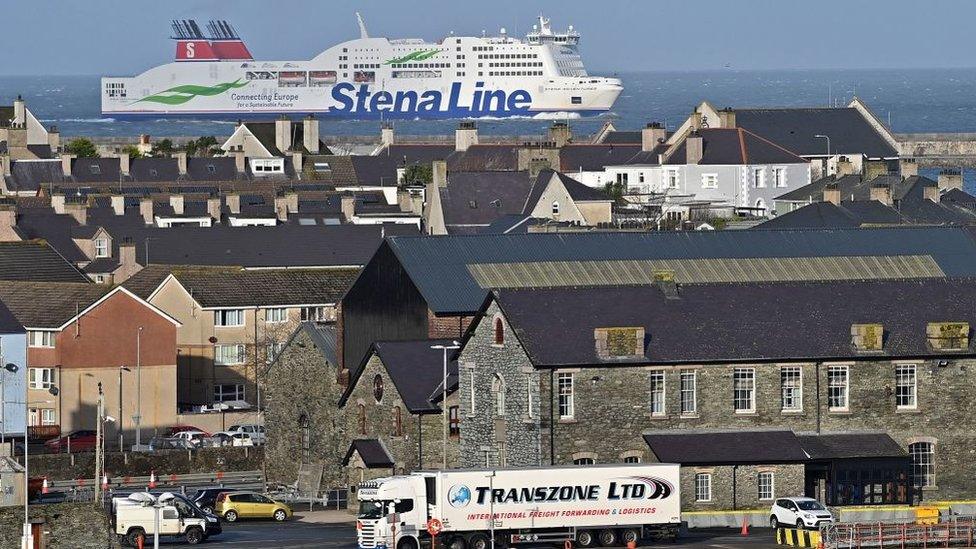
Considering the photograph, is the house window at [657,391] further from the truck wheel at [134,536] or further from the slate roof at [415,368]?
the truck wheel at [134,536]

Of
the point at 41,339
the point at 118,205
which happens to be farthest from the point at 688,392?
the point at 118,205

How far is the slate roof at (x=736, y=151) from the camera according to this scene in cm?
14250

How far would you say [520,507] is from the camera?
52781 millimetres

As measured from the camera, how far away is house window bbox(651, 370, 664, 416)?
5906 centimetres

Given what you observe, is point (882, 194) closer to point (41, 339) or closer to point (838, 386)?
point (41, 339)

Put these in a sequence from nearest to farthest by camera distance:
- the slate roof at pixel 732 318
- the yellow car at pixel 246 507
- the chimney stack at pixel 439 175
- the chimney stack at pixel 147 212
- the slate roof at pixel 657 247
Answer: the slate roof at pixel 732 318 < the yellow car at pixel 246 507 < the slate roof at pixel 657 247 < the chimney stack at pixel 439 175 < the chimney stack at pixel 147 212

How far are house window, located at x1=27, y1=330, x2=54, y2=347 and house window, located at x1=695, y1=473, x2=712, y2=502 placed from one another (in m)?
33.9

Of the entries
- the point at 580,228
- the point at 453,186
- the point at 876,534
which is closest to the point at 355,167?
the point at 453,186

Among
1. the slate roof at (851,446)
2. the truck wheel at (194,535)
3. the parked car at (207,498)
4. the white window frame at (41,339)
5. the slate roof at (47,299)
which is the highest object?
the slate roof at (47,299)

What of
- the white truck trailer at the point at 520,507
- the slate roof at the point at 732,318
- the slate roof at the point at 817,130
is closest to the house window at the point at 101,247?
the slate roof at the point at 817,130

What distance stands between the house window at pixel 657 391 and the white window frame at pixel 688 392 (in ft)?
1.42

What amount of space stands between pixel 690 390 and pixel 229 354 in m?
38.0

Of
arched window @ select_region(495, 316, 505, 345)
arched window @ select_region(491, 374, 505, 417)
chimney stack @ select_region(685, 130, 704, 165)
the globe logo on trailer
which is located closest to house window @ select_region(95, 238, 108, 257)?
chimney stack @ select_region(685, 130, 704, 165)

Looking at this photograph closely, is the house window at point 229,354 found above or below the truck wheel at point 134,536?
above
